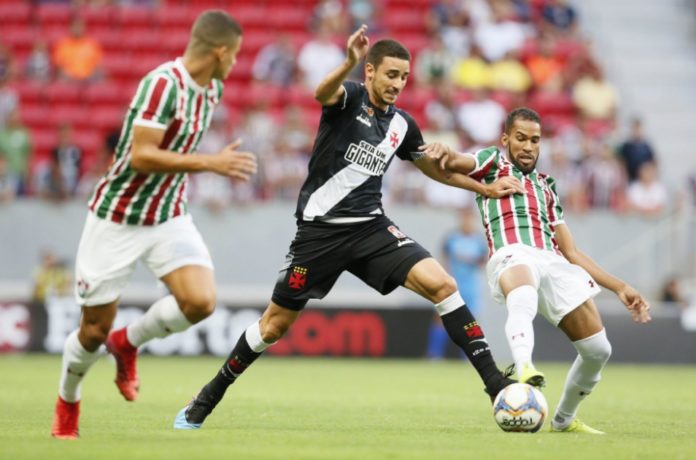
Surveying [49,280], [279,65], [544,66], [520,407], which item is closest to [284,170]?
[279,65]

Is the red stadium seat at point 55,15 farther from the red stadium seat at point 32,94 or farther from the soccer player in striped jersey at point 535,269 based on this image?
the soccer player in striped jersey at point 535,269

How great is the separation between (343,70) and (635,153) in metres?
11.9

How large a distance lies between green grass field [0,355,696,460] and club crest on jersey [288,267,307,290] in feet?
3.09

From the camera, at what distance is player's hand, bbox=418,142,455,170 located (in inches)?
329

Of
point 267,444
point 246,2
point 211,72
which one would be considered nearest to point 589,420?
point 267,444

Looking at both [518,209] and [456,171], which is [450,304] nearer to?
[518,209]

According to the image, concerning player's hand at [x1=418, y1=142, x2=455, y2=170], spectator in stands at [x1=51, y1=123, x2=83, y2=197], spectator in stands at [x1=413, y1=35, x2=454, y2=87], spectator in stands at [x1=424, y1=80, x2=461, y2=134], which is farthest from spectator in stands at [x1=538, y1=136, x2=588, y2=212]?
player's hand at [x1=418, y1=142, x2=455, y2=170]

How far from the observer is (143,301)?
1761cm

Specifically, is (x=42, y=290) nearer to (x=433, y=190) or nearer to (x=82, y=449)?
(x=433, y=190)

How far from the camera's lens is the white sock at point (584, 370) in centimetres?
796

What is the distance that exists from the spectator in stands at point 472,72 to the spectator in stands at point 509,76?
0.39 feet

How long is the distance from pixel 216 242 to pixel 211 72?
36.1 feet

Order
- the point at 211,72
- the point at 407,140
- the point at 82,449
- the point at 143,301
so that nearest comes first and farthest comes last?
1. the point at 82,449
2. the point at 211,72
3. the point at 407,140
4. the point at 143,301

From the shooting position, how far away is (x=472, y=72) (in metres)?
20.8
